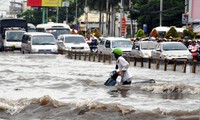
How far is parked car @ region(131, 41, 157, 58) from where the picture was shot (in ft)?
115

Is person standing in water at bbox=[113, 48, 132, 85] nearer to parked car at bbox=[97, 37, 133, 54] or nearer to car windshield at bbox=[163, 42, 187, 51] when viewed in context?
car windshield at bbox=[163, 42, 187, 51]

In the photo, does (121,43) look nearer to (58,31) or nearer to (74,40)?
(74,40)

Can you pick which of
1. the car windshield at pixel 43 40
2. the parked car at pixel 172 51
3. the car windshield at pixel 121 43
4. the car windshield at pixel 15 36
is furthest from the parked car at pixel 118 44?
the car windshield at pixel 15 36

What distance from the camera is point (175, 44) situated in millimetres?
32812

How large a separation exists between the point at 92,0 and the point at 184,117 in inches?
3119

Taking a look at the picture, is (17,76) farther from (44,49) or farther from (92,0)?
(92,0)

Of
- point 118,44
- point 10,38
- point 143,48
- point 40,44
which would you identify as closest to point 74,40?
point 40,44

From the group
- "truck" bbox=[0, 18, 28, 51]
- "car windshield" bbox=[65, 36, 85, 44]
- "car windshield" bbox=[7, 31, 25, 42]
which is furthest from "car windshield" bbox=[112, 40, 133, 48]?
"car windshield" bbox=[7, 31, 25, 42]

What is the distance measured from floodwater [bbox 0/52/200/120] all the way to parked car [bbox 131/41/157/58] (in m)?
5.92

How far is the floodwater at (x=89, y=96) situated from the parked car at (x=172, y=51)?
311 centimetres

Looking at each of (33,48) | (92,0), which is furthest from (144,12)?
(33,48)

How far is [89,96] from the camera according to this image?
17.7 m

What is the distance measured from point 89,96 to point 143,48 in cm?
1832

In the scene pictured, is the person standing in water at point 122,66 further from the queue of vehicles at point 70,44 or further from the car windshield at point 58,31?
the car windshield at point 58,31
